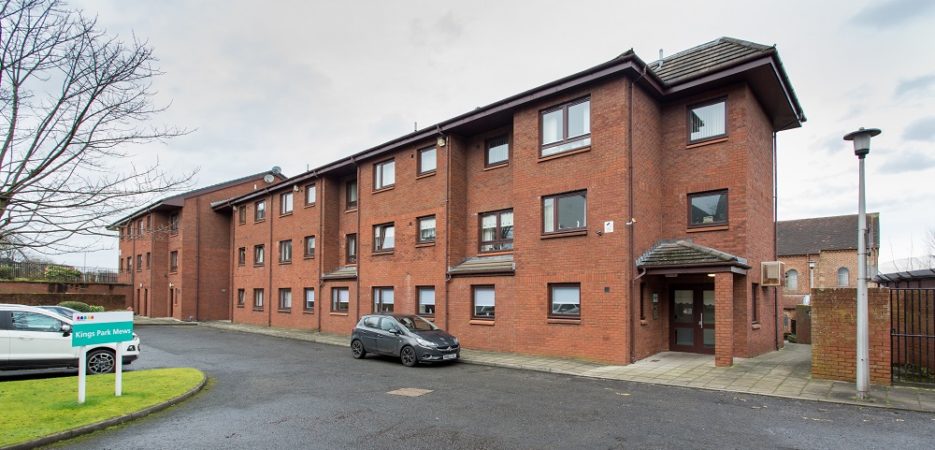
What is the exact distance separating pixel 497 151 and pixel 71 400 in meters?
13.6

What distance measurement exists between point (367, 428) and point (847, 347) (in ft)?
32.4

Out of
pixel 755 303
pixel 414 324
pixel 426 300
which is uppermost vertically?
pixel 755 303

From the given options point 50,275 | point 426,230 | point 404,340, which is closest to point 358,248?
point 426,230

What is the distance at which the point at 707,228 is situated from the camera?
47.3 ft

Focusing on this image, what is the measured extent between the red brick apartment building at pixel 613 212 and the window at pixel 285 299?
1019cm

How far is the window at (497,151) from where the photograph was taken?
703 inches

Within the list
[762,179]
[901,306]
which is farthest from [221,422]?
[762,179]

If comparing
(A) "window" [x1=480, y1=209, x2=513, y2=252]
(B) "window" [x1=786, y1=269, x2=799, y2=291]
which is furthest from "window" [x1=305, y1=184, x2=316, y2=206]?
(B) "window" [x1=786, y1=269, x2=799, y2=291]

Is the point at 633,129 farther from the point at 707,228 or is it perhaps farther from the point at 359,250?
the point at 359,250

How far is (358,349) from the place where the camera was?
15.7 m

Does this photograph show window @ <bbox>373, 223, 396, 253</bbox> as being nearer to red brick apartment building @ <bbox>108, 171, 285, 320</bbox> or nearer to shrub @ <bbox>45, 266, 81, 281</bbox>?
red brick apartment building @ <bbox>108, 171, 285, 320</bbox>

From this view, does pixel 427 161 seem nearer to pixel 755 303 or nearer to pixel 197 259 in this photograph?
pixel 755 303

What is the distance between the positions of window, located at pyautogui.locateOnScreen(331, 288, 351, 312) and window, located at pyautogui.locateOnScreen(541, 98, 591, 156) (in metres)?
12.0

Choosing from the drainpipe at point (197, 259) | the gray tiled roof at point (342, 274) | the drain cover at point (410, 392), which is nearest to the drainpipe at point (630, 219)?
the drain cover at point (410, 392)
